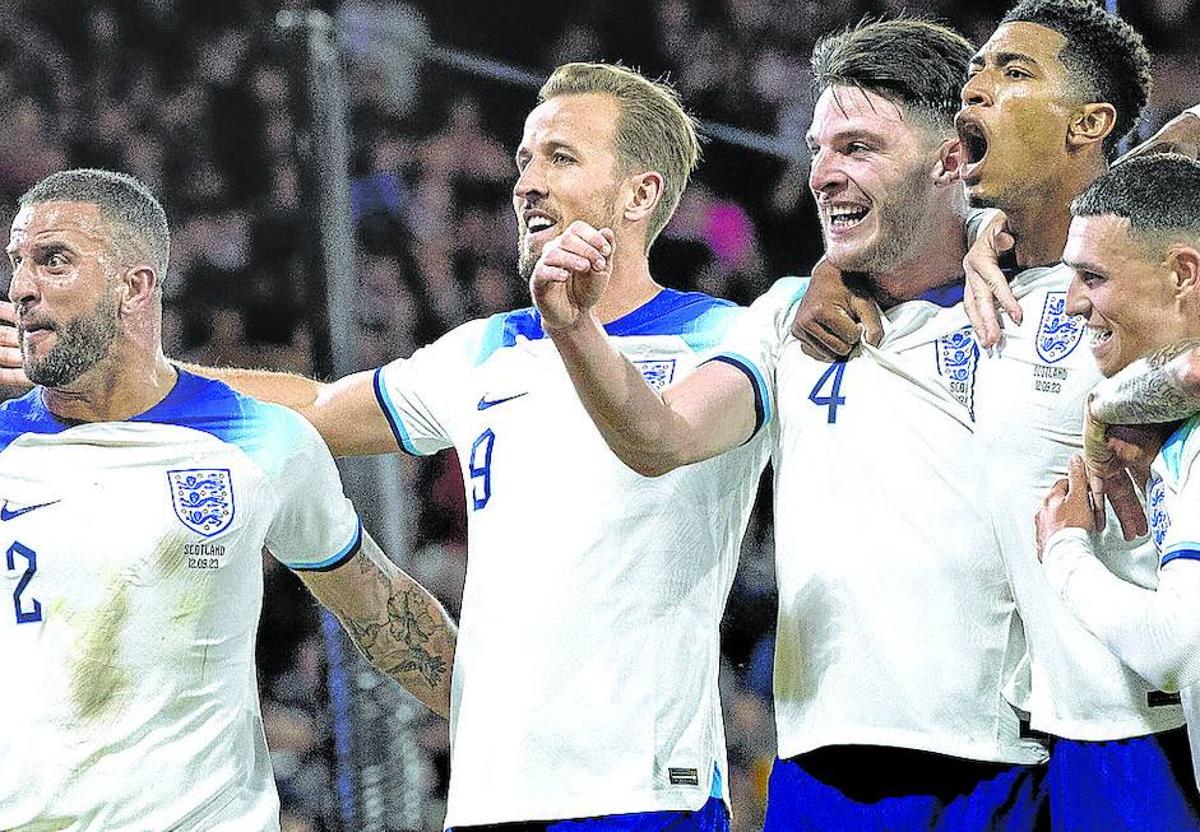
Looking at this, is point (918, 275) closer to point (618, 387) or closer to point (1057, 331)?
point (1057, 331)

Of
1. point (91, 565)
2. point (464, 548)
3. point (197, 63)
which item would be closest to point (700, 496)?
point (91, 565)

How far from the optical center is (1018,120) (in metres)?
3.08

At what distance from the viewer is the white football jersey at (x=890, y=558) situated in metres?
2.89

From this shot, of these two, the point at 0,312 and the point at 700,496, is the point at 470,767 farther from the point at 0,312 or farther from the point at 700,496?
the point at 0,312

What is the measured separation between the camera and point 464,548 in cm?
436

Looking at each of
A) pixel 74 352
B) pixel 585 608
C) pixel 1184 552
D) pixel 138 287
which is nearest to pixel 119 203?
pixel 138 287

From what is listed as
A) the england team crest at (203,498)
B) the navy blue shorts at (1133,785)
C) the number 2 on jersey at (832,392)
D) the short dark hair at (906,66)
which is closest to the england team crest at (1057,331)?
the number 2 on jersey at (832,392)

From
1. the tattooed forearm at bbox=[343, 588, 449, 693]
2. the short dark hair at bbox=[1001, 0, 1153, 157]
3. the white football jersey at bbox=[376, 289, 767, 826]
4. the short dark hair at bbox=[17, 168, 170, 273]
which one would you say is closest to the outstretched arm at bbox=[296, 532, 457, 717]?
the tattooed forearm at bbox=[343, 588, 449, 693]

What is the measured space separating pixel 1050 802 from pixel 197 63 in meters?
2.92

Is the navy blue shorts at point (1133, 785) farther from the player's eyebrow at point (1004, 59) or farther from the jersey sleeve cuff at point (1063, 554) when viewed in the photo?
the player's eyebrow at point (1004, 59)

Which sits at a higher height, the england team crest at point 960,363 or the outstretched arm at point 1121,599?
the england team crest at point 960,363

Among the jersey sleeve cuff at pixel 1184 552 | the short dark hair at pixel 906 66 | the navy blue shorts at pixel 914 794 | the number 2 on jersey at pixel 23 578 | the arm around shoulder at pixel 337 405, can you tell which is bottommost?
the navy blue shorts at pixel 914 794

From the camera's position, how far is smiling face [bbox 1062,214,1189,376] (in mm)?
2682

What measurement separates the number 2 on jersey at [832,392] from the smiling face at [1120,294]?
44 cm
